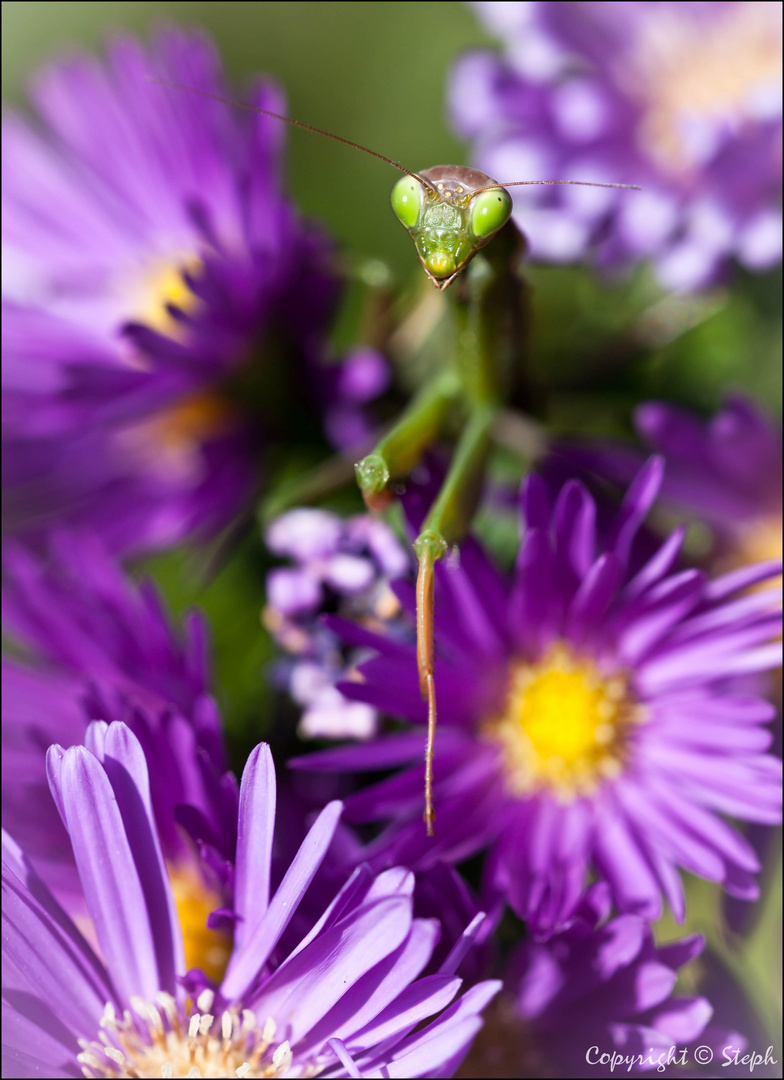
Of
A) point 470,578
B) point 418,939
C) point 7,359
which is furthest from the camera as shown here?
point 7,359

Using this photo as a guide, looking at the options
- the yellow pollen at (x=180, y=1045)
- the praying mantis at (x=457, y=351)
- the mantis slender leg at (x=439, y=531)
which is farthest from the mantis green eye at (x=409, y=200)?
the yellow pollen at (x=180, y=1045)

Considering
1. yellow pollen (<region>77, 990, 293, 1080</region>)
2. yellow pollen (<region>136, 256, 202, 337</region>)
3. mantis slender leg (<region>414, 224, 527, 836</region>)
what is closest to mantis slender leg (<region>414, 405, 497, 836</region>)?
mantis slender leg (<region>414, 224, 527, 836</region>)

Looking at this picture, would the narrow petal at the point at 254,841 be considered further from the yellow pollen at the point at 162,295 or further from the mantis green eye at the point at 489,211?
the yellow pollen at the point at 162,295

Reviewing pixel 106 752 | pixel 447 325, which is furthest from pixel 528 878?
pixel 447 325

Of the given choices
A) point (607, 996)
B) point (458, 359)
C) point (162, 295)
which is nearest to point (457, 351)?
point (458, 359)

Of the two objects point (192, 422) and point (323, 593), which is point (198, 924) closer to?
point (323, 593)

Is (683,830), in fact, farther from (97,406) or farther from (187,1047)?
(97,406)
